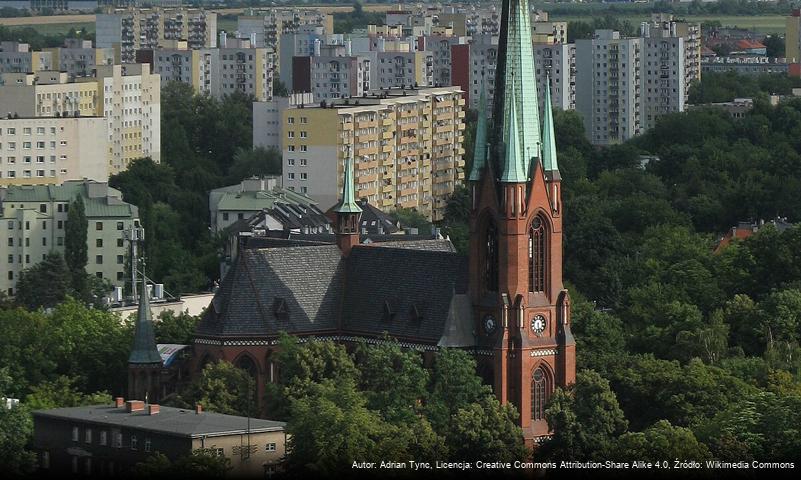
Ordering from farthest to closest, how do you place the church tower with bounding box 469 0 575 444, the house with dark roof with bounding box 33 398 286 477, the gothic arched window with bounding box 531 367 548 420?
the church tower with bounding box 469 0 575 444, the gothic arched window with bounding box 531 367 548 420, the house with dark roof with bounding box 33 398 286 477

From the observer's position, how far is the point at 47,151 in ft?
→ 641

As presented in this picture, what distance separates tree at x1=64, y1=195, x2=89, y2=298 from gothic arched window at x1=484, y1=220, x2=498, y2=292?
5534 centimetres

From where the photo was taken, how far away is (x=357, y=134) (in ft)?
632

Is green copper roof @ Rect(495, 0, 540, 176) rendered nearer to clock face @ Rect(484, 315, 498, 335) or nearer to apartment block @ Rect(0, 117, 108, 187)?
clock face @ Rect(484, 315, 498, 335)

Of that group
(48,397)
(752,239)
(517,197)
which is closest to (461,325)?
(517,197)

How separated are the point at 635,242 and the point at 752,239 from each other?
2546 cm

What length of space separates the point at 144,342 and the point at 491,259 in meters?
13.1

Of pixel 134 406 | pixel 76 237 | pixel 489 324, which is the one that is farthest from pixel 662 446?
pixel 76 237

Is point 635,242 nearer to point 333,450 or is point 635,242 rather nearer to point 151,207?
point 151,207

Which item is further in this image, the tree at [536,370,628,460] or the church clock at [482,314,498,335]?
the church clock at [482,314,498,335]

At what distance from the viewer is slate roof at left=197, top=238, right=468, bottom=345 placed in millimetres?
112688

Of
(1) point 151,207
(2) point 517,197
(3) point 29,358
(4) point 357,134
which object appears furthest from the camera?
(4) point 357,134

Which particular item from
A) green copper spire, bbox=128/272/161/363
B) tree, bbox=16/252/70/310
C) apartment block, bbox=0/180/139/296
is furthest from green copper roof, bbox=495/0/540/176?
apartment block, bbox=0/180/139/296

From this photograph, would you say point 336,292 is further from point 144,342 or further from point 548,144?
point 548,144
